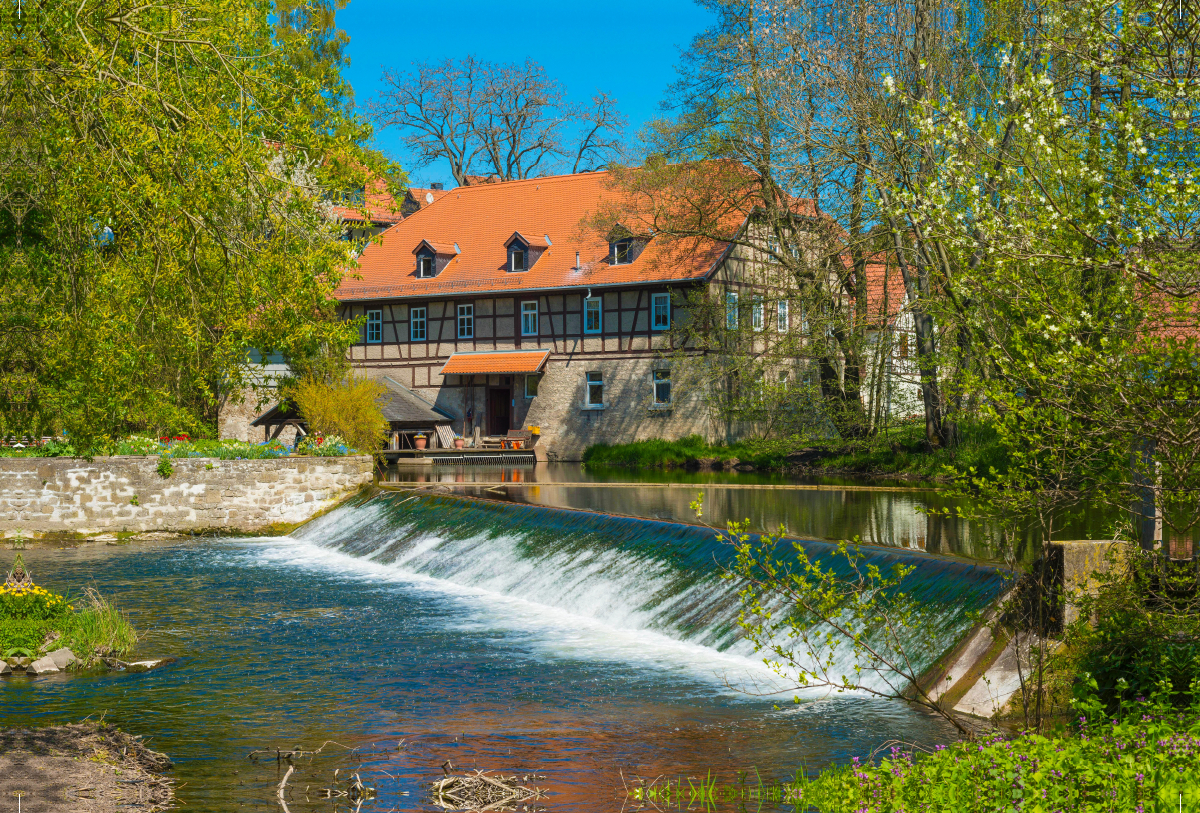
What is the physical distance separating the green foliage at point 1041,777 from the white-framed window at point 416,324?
33.1 metres

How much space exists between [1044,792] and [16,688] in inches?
294

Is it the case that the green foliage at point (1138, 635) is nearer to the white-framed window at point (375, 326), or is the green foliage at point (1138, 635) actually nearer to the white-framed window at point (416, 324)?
the white-framed window at point (416, 324)

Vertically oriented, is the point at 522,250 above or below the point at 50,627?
above

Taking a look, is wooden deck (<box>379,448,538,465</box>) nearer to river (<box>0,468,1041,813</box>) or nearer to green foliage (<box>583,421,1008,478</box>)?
green foliage (<box>583,421,1008,478</box>)

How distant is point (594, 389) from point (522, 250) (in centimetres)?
507

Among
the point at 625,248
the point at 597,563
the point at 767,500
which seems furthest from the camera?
the point at 625,248

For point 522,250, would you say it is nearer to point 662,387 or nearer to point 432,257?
point 432,257

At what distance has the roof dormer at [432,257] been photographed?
37.7m

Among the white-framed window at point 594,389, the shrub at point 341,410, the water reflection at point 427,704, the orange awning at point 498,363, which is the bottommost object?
the water reflection at point 427,704

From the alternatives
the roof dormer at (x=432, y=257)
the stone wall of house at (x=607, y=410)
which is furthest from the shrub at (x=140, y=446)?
the roof dormer at (x=432, y=257)

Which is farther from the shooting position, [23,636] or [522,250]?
[522,250]

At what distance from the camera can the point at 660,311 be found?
33781mm

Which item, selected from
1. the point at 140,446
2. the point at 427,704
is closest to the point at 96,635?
the point at 427,704

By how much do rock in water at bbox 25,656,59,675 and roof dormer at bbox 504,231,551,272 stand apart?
27533mm
